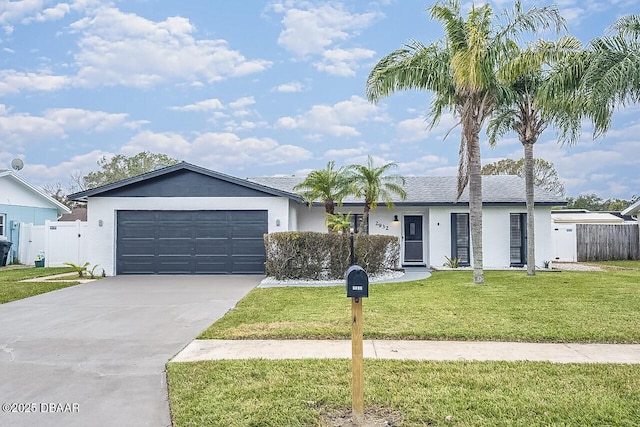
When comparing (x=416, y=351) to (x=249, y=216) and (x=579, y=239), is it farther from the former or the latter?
(x=579, y=239)

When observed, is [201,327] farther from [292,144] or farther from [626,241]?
[626,241]

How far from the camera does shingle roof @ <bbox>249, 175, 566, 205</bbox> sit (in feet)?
56.6

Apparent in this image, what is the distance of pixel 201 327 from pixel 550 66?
1126 centimetres

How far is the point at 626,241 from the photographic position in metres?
21.5

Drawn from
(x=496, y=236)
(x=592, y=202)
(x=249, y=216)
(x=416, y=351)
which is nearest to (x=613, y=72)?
(x=416, y=351)

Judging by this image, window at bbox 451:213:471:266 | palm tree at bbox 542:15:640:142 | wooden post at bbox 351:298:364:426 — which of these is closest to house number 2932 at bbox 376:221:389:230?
window at bbox 451:213:471:266

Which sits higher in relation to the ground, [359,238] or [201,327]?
[359,238]

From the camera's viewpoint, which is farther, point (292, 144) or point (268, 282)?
point (292, 144)

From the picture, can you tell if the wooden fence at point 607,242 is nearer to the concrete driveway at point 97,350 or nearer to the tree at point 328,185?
the tree at point 328,185

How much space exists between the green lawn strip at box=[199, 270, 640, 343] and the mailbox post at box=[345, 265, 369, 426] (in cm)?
273

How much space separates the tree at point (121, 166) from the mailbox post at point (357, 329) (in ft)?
141

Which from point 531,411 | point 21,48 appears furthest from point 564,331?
point 21,48

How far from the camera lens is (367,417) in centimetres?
374

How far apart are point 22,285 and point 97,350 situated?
327 inches
